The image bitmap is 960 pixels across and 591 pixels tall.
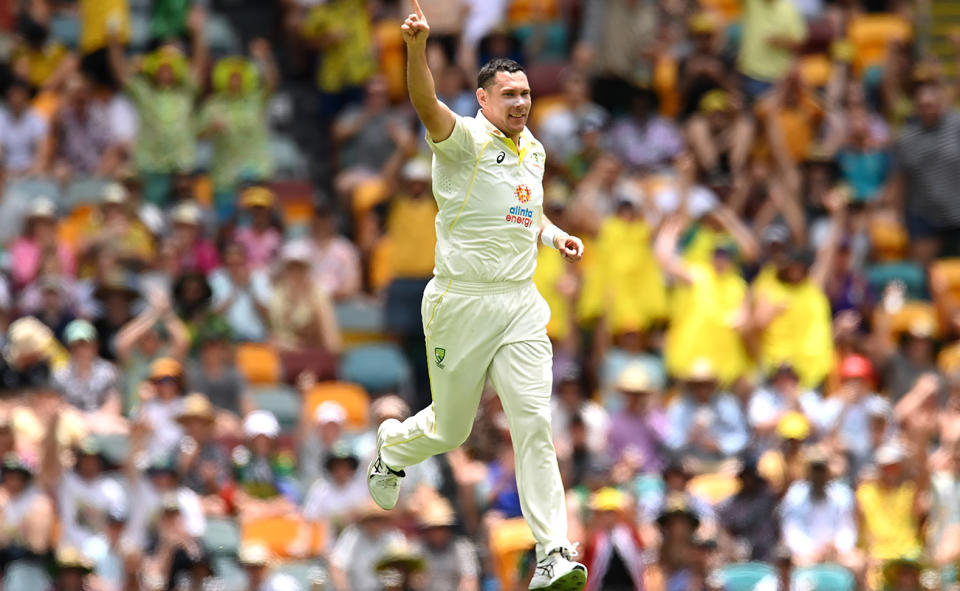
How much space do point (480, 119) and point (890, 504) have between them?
6.88m

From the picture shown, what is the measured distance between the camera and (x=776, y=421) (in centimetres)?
1581

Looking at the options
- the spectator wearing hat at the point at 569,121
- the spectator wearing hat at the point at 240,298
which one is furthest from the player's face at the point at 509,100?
the spectator wearing hat at the point at 569,121

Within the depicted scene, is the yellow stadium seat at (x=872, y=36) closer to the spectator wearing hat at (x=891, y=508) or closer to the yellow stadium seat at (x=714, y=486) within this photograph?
the spectator wearing hat at (x=891, y=508)

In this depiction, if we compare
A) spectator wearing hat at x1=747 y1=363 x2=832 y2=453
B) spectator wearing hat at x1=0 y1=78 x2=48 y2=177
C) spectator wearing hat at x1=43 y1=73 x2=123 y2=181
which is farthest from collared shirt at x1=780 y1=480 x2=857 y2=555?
spectator wearing hat at x1=0 y1=78 x2=48 y2=177

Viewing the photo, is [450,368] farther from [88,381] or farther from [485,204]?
[88,381]

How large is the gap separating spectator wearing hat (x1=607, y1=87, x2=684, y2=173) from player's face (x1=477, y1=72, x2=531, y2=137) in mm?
9006

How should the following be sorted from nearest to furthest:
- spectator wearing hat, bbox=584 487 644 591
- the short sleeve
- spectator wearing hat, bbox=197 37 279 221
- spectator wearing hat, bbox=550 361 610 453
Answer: the short sleeve < spectator wearing hat, bbox=584 487 644 591 < spectator wearing hat, bbox=550 361 610 453 < spectator wearing hat, bbox=197 37 279 221

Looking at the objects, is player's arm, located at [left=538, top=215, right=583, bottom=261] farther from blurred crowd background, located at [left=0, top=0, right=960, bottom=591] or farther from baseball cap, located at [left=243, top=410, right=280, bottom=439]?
baseball cap, located at [left=243, top=410, right=280, bottom=439]

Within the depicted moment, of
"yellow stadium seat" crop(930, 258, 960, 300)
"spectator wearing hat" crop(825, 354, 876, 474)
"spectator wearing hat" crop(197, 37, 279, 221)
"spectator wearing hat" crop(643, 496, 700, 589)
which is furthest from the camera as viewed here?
"spectator wearing hat" crop(197, 37, 279, 221)


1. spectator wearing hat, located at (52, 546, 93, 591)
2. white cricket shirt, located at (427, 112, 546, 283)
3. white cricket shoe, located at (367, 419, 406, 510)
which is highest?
white cricket shirt, located at (427, 112, 546, 283)

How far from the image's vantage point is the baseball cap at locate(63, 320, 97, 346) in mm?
15758

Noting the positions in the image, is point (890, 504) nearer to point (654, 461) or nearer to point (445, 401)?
point (654, 461)

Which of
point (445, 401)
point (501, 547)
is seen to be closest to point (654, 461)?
point (501, 547)

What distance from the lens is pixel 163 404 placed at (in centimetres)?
1568
